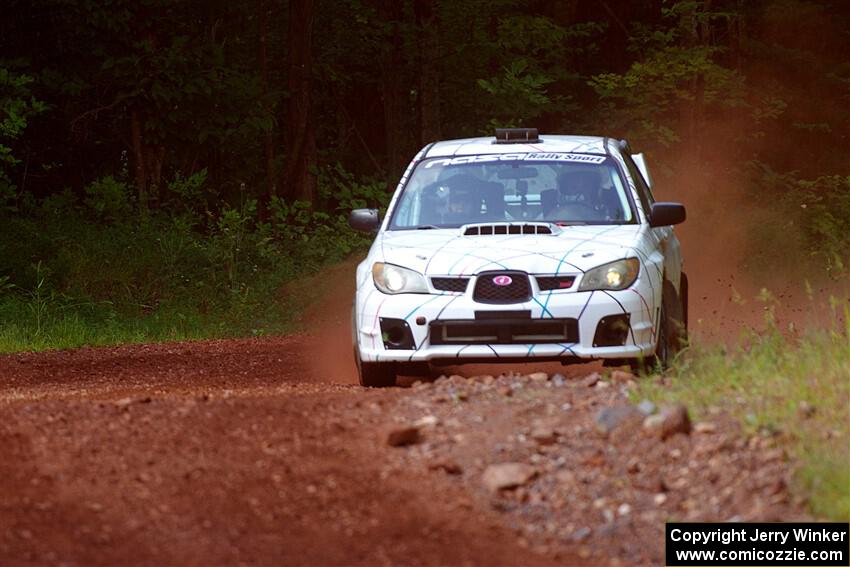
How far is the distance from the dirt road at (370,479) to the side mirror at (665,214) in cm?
221

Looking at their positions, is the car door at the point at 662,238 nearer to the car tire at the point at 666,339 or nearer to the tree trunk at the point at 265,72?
the car tire at the point at 666,339

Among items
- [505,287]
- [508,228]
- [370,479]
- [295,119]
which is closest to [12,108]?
[295,119]

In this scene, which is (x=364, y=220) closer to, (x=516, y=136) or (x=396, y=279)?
(x=396, y=279)

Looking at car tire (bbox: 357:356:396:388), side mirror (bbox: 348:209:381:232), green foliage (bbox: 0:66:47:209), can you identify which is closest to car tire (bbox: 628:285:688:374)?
car tire (bbox: 357:356:396:388)

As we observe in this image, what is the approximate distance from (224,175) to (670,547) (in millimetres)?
21852

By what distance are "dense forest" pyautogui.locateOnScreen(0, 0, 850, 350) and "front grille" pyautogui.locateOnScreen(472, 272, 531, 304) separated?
7.80 m

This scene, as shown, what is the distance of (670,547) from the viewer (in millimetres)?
6168

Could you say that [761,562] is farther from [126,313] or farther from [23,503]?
[126,313]

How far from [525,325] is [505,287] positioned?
0.27 m

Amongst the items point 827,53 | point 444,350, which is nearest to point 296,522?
point 444,350

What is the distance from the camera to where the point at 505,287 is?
390 inches

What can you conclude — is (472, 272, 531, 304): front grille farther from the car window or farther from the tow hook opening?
the car window

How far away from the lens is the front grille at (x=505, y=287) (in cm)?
989

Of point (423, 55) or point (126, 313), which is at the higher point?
point (423, 55)
